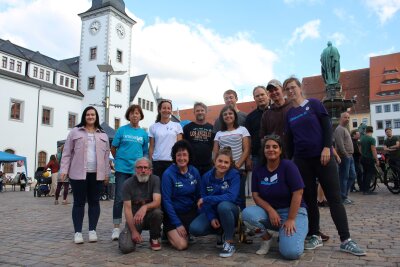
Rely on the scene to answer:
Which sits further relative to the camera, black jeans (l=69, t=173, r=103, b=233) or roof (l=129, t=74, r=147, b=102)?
roof (l=129, t=74, r=147, b=102)

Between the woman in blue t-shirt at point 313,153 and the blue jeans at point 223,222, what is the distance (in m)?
0.87

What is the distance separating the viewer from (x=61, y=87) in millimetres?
37375

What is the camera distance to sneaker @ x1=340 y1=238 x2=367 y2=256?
12.2 ft

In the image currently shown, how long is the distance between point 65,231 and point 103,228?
59cm

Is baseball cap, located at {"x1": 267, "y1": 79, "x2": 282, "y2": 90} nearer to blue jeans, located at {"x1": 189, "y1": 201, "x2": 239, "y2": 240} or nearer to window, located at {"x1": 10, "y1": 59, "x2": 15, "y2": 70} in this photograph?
blue jeans, located at {"x1": 189, "y1": 201, "x2": 239, "y2": 240}

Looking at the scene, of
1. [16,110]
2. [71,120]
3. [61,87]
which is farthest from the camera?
[71,120]

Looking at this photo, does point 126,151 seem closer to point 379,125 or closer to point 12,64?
point 12,64

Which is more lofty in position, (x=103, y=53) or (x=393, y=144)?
(x=103, y=53)

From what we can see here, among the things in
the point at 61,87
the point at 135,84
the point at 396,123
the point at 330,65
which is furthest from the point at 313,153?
the point at 396,123

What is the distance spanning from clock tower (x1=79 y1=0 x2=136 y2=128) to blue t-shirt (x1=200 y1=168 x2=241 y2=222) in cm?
3554

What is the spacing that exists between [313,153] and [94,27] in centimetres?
4040

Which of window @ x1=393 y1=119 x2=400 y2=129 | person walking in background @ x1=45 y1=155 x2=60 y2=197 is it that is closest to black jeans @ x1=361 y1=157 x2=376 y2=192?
person walking in background @ x1=45 y1=155 x2=60 y2=197

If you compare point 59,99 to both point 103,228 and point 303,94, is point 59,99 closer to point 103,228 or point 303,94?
point 103,228

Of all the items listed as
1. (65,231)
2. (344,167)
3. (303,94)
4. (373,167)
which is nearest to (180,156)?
(303,94)
